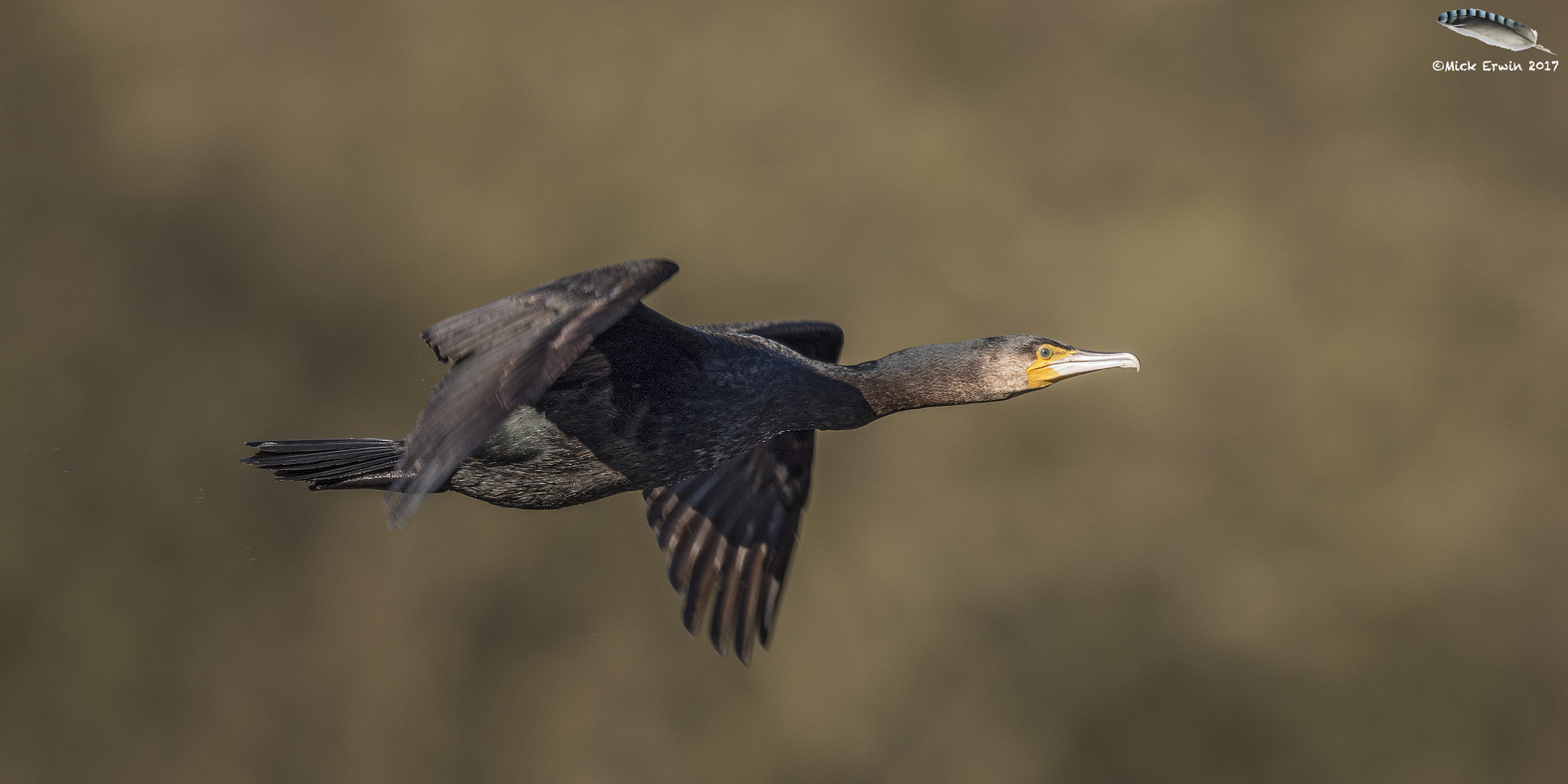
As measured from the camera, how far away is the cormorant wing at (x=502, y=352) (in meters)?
2.99

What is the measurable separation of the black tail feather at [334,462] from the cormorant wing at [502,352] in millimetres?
1091

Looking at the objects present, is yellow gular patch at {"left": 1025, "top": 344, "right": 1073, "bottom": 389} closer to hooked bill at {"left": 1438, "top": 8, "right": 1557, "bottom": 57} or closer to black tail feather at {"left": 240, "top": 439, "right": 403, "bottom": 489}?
black tail feather at {"left": 240, "top": 439, "right": 403, "bottom": 489}

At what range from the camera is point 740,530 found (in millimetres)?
5219

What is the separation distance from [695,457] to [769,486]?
4.22 feet

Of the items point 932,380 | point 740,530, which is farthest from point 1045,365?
point 740,530

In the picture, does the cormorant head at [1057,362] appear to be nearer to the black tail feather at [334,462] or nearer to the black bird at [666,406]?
the black bird at [666,406]

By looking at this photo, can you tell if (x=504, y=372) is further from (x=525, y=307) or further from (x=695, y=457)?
(x=695, y=457)

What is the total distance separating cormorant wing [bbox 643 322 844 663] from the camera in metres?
5.15

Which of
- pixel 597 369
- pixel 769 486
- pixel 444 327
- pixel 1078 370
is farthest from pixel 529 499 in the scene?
pixel 1078 370

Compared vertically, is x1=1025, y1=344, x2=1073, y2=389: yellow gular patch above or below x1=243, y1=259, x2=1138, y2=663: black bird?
above

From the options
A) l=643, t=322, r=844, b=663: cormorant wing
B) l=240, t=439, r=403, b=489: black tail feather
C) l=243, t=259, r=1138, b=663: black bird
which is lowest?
l=643, t=322, r=844, b=663: cormorant wing

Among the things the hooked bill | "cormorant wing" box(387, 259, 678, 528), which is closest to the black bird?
"cormorant wing" box(387, 259, 678, 528)

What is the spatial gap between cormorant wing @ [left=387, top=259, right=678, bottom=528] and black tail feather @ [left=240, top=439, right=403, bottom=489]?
1.09 meters

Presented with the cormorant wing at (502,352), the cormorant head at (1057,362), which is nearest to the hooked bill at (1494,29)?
the cormorant head at (1057,362)
